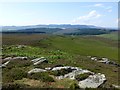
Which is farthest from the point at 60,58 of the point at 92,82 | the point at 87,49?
the point at 87,49

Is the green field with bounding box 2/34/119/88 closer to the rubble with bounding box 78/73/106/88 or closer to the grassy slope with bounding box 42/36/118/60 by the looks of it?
the grassy slope with bounding box 42/36/118/60

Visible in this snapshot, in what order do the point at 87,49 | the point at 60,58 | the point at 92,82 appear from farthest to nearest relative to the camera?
the point at 87,49, the point at 60,58, the point at 92,82

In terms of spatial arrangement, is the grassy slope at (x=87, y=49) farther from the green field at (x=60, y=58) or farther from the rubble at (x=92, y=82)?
the rubble at (x=92, y=82)

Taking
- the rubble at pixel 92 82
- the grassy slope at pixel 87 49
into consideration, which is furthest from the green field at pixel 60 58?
the rubble at pixel 92 82

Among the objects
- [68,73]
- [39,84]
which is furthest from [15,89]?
[68,73]

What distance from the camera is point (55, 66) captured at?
3075cm

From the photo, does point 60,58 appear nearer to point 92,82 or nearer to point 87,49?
point 92,82

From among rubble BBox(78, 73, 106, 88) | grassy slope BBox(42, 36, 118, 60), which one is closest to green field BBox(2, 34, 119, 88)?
grassy slope BBox(42, 36, 118, 60)

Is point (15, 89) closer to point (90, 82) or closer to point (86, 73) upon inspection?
point (90, 82)

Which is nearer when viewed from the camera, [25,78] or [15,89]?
[15,89]

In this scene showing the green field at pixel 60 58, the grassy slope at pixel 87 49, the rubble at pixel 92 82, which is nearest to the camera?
the rubble at pixel 92 82

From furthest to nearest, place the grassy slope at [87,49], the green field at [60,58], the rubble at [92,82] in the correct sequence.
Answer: the grassy slope at [87,49] < the green field at [60,58] < the rubble at [92,82]

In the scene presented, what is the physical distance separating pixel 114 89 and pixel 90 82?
3100mm

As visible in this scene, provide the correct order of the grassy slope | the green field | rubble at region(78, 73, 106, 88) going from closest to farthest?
rubble at region(78, 73, 106, 88)
the green field
the grassy slope
